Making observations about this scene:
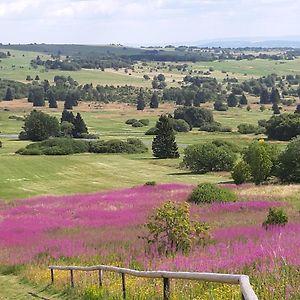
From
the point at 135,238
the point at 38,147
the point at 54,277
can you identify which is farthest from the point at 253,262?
the point at 38,147

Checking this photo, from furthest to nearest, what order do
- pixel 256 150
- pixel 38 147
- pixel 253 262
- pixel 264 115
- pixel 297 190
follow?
pixel 264 115 < pixel 38 147 < pixel 256 150 < pixel 297 190 < pixel 253 262

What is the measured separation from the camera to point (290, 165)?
2051 inches

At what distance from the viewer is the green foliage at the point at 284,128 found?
11225 cm

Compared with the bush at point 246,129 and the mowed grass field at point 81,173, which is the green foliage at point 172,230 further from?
the bush at point 246,129

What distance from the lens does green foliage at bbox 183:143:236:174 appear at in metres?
71.9

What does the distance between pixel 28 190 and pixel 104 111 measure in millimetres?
140093

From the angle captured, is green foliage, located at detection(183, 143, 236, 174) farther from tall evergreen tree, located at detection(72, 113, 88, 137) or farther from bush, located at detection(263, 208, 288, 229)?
tall evergreen tree, located at detection(72, 113, 88, 137)

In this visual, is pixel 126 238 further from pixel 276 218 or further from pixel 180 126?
pixel 180 126

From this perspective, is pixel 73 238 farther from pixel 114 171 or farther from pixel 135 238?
pixel 114 171

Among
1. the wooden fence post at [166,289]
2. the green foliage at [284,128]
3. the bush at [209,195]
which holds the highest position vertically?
the wooden fence post at [166,289]

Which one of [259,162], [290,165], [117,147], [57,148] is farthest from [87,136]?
[290,165]

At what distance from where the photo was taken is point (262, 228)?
2364 centimetres

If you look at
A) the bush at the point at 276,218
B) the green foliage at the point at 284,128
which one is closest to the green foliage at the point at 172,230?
the bush at the point at 276,218

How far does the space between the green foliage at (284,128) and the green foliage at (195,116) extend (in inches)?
2005
